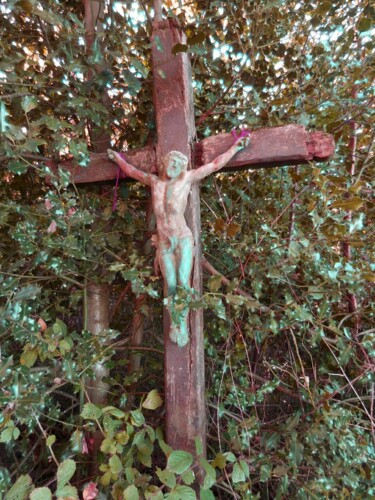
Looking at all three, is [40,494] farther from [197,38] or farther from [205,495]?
[197,38]

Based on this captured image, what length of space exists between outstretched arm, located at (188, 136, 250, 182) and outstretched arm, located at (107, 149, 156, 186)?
0.19 meters

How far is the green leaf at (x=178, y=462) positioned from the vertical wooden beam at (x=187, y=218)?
186mm

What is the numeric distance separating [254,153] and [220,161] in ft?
0.47

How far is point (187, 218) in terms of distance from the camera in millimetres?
1548

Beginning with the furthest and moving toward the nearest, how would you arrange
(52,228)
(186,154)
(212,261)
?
1. (212,261)
2. (186,154)
3. (52,228)

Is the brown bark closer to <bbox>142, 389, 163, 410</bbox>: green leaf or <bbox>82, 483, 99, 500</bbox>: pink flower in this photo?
<bbox>142, 389, 163, 410</bbox>: green leaf

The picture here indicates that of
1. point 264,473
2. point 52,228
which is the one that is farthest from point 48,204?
point 264,473

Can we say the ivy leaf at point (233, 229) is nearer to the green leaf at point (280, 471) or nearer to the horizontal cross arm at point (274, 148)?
the horizontal cross arm at point (274, 148)

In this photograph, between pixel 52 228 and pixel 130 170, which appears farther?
pixel 130 170

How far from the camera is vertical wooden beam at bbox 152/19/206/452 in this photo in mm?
1424

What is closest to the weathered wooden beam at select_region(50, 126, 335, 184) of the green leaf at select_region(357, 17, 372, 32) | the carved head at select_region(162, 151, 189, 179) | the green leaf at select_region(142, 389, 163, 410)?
the carved head at select_region(162, 151, 189, 179)

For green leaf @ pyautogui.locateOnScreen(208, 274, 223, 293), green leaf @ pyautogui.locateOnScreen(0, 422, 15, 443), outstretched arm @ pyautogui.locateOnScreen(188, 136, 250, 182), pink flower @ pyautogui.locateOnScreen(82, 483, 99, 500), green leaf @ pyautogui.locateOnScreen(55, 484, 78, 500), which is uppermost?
outstretched arm @ pyautogui.locateOnScreen(188, 136, 250, 182)

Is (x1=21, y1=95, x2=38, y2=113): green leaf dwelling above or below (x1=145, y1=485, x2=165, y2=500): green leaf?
above

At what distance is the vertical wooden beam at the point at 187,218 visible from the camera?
4.67 feet
